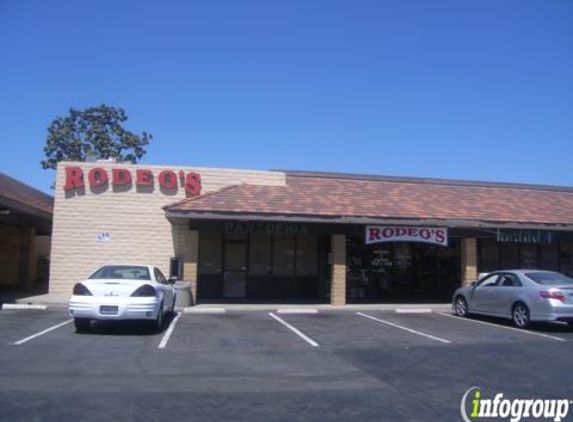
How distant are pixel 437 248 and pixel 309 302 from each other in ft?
19.5

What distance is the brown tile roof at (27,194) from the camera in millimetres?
21478

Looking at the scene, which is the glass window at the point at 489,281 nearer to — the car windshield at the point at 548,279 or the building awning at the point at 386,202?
the car windshield at the point at 548,279

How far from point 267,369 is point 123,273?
5.37m

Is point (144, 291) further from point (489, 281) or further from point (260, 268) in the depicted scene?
point (260, 268)

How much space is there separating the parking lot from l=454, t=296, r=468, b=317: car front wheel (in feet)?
6.78

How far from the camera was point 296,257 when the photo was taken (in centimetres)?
2214

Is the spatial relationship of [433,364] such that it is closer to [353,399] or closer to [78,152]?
[353,399]

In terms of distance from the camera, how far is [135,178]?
829 inches

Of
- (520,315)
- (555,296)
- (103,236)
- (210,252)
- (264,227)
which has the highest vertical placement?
A: (264,227)

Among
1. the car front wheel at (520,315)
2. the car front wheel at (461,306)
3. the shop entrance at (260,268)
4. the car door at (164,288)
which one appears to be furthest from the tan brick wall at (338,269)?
the car door at (164,288)

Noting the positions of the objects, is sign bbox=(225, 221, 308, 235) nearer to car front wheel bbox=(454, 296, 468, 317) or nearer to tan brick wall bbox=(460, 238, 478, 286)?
car front wheel bbox=(454, 296, 468, 317)

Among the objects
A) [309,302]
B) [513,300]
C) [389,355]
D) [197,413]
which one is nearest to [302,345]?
[389,355]

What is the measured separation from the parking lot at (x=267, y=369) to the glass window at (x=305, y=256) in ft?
24.7

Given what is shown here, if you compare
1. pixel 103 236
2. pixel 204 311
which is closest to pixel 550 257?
pixel 204 311
